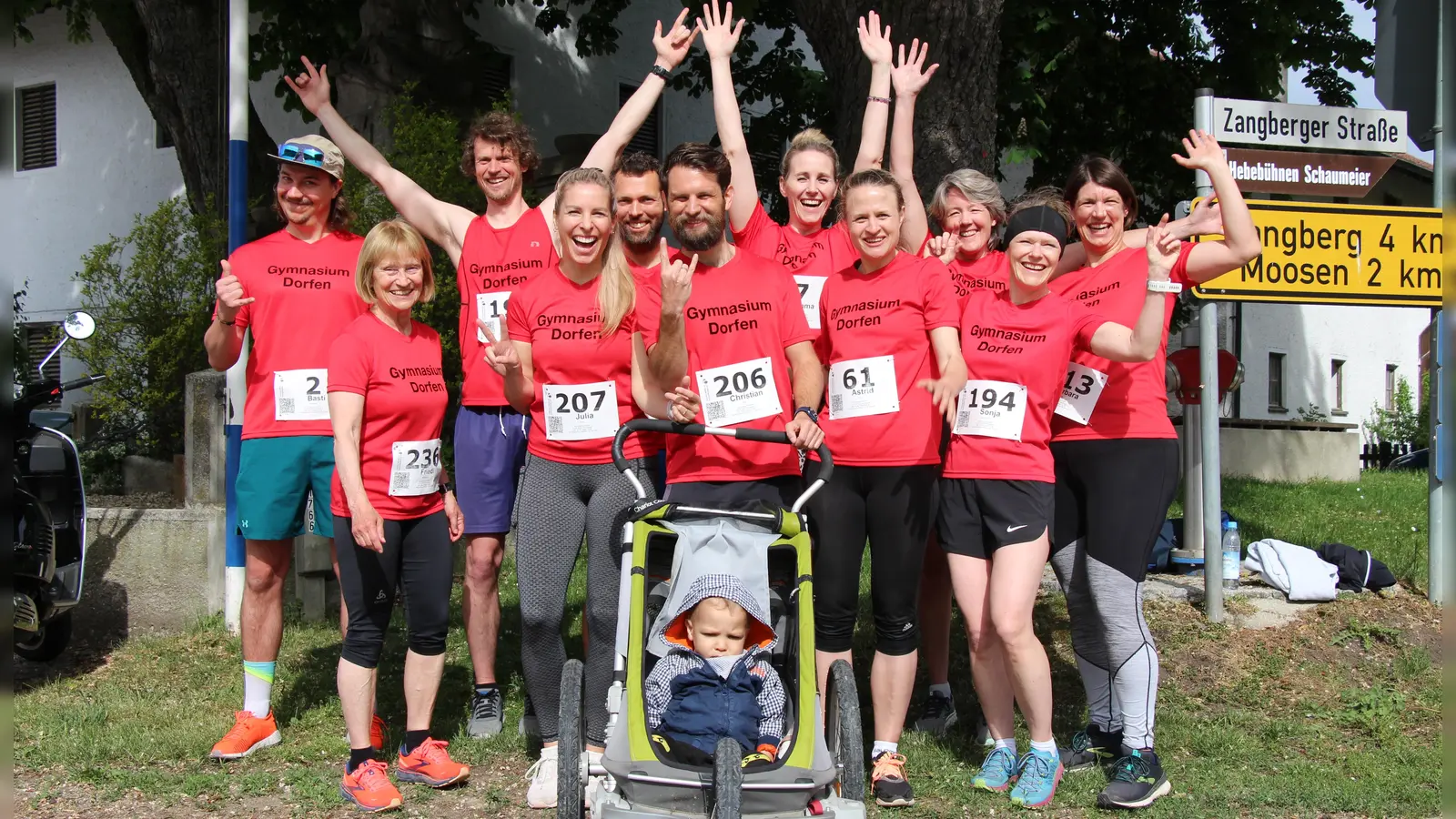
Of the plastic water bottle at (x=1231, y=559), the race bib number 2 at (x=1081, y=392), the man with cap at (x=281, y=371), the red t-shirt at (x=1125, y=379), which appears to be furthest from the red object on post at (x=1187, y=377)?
the man with cap at (x=281, y=371)

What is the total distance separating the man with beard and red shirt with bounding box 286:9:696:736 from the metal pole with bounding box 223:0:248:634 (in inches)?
66.1

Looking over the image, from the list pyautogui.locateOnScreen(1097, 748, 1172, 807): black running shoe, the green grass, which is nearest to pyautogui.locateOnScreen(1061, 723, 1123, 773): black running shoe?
→ pyautogui.locateOnScreen(1097, 748, 1172, 807): black running shoe

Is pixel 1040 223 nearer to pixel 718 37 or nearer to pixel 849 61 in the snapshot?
pixel 718 37

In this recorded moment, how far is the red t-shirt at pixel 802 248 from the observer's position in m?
5.05

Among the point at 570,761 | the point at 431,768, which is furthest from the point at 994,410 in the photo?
the point at 431,768

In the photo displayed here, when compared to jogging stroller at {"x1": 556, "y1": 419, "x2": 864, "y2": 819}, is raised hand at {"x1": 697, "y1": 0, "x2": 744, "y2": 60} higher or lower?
higher

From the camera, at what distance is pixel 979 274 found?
206 inches

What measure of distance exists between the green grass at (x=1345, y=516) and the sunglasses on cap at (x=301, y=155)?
6182 millimetres

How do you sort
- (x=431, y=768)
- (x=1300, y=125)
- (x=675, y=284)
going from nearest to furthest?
1. (x=675, y=284)
2. (x=431, y=768)
3. (x=1300, y=125)

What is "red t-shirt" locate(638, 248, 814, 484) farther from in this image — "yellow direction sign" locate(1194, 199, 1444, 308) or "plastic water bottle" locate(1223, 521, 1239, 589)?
"plastic water bottle" locate(1223, 521, 1239, 589)

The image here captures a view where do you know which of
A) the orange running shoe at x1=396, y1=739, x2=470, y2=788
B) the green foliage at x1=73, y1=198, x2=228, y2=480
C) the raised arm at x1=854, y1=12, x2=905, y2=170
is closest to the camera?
the orange running shoe at x1=396, y1=739, x2=470, y2=788

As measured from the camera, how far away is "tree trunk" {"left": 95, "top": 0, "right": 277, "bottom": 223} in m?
10.7

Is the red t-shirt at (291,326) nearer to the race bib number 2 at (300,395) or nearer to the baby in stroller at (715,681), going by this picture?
the race bib number 2 at (300,395)

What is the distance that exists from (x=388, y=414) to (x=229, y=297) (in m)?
0.90
